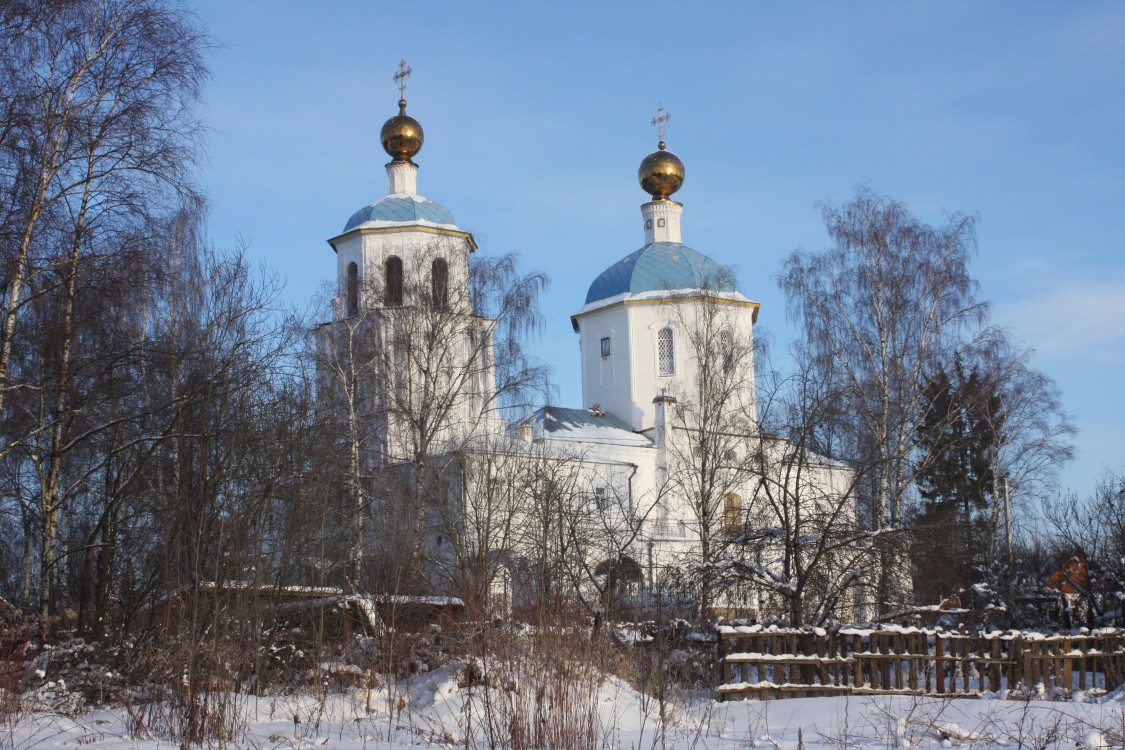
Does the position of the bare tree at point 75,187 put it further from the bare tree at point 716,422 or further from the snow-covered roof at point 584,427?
the snow-covered roof at point 584,427

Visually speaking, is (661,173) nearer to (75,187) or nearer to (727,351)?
(727,351)

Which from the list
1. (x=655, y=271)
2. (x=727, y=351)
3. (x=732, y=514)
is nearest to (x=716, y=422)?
(x=727, y=351)

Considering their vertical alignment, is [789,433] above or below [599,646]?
above

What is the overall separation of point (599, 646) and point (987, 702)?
3936mm

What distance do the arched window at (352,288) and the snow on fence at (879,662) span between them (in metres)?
16.8

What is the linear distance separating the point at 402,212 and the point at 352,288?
2.19 m

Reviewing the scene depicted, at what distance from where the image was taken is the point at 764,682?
1189cm

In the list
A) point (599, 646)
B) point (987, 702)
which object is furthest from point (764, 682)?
point (599, 646)

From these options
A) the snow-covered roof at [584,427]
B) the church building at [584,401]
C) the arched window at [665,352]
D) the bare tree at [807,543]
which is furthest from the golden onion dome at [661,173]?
the bare tree at [807,543]

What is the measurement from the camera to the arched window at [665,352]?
32062mm

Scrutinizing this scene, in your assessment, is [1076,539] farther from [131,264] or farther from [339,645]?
[131,264]

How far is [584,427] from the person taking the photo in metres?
31.1

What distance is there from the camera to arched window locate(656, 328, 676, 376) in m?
32.1

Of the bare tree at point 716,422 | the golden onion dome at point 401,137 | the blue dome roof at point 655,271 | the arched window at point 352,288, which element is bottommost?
the bare tree at point 716,422
